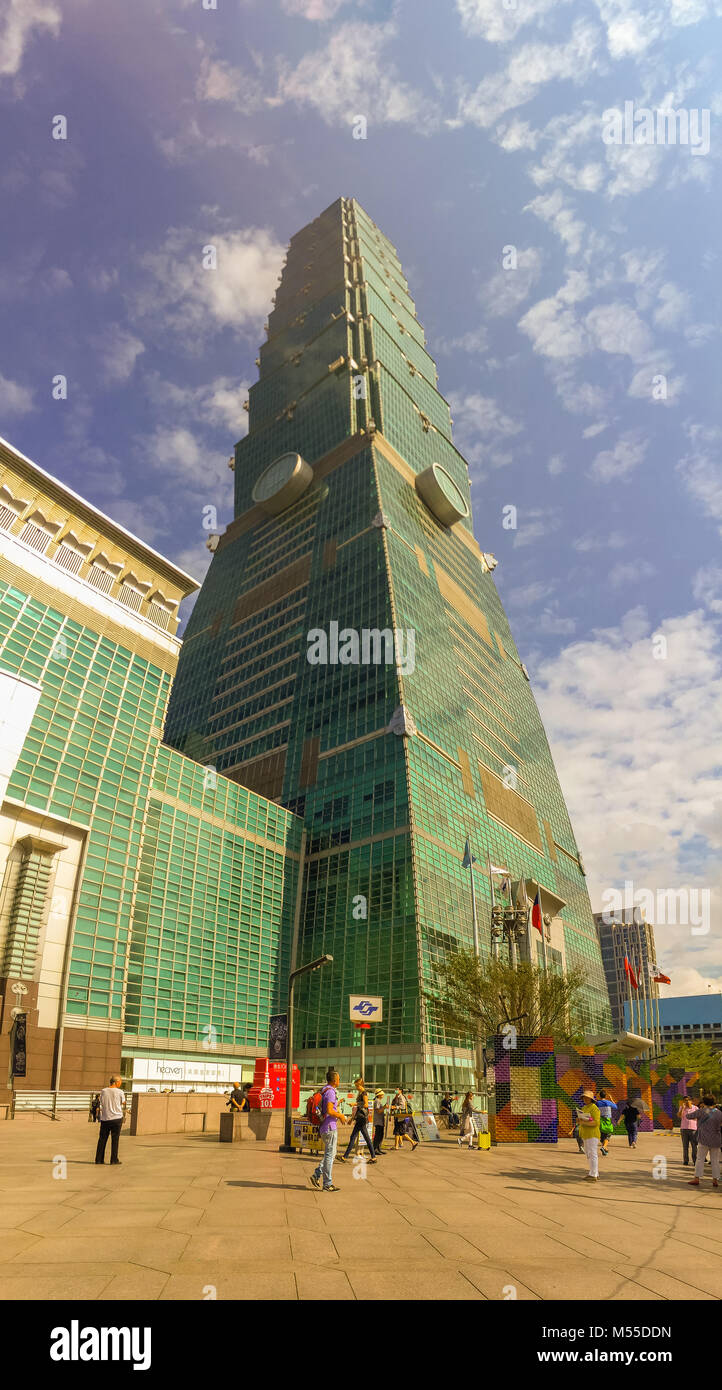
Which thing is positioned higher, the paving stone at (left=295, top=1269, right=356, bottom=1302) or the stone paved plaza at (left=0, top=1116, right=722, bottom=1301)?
the paving stone at (left=295, top=1269, right=356, bottom=1302)

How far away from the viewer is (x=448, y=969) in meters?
44.5

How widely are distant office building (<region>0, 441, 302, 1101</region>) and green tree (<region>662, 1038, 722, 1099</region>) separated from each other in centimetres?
5526

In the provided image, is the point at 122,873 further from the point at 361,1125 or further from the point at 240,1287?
the point at 240,1287

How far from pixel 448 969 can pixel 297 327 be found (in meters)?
119

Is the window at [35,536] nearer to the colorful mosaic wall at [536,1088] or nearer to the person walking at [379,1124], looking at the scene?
the person walking at [379,1124]

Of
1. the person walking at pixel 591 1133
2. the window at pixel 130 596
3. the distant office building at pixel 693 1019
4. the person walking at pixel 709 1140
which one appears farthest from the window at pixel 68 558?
the distant office building at pixel 693 1019

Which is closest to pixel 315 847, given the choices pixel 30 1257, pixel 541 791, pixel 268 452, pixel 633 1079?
pixel 633 1079

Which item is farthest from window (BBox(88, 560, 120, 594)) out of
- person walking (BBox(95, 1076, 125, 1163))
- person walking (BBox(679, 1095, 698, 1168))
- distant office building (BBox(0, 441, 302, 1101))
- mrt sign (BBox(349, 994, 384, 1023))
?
person walking (BBox(679, 1095, 698, 1168))

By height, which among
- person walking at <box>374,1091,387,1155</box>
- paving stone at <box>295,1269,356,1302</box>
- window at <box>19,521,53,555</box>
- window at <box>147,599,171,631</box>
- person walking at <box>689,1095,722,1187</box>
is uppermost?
window at <box>19,521,53,555</box>

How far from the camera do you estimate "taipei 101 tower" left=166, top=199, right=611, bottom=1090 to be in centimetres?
6284

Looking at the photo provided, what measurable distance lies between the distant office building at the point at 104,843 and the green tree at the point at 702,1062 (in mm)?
55259

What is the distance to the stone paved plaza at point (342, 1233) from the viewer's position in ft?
26.2

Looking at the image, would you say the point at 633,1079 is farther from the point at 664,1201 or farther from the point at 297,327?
the point at 297,327

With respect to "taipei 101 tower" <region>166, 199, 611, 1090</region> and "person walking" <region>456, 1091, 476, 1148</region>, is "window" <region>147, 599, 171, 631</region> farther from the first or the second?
"person walking" <region>456, 1091, 476, 1148</region>
